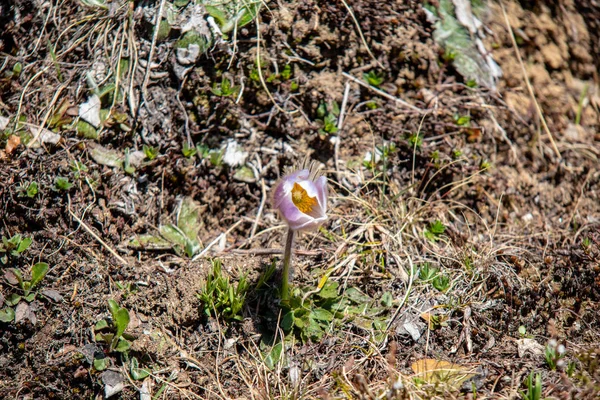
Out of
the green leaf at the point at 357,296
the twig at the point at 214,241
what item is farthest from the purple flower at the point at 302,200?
the twig at the point at 214,241

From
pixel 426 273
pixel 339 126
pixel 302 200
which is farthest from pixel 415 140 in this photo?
pixel 302 200

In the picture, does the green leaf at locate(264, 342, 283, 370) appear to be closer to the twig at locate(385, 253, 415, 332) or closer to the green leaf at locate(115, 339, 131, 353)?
the twig at locate(385, 253, 415, 332)

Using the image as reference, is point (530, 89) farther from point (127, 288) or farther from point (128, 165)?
point (127, 288)

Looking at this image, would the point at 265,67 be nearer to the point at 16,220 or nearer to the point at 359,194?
the point at 359,194

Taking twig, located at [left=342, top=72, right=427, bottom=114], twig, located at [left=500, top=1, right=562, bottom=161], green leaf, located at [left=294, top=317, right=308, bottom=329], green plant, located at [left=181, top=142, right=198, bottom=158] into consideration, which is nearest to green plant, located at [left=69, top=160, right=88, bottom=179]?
green plant, located at [left=181, top=142, right=198, bottom=158]

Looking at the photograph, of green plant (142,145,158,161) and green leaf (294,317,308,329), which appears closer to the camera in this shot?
green leaf (294,317,308,329)

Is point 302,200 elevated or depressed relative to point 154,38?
depressed

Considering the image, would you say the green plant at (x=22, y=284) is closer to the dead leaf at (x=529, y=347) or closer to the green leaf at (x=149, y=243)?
the green leaf at (x=149, y=243)
